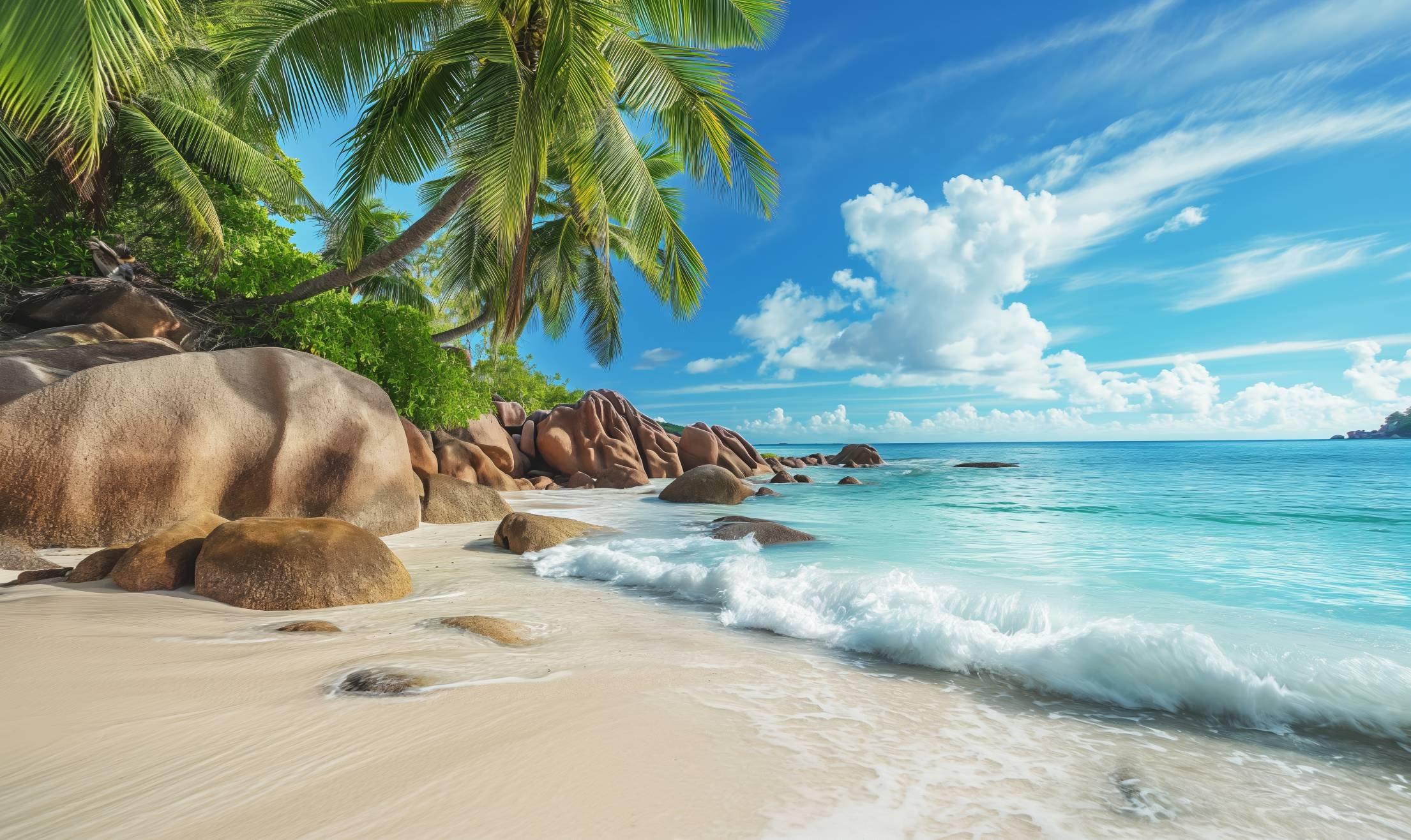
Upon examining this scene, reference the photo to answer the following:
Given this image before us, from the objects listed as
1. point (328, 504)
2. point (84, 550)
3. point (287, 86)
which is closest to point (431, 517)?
point (328, 504)

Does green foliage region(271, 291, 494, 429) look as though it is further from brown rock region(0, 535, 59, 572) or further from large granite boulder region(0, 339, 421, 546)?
brown rock region(0, 535, 59, 572)

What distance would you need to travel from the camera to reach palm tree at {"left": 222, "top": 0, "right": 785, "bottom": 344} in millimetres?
8312

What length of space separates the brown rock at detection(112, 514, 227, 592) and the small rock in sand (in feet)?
8.49

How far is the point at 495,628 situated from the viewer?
3857 mm

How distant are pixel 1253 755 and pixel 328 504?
27.0 feet

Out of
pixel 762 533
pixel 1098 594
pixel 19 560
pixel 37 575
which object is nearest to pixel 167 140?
pixel 19 560

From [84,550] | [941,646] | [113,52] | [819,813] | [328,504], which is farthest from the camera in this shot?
[328,504]

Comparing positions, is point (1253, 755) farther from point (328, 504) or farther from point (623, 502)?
point (623, 502)

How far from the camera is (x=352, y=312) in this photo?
12.0 m

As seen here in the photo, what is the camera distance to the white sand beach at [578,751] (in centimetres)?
187

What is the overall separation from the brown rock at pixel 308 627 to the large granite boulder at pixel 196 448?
378 cm

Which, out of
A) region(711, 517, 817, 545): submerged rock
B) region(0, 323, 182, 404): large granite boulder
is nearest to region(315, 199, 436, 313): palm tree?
region(0, 323, 182, 404): large granite boulder

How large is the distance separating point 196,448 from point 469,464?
9.52 metres

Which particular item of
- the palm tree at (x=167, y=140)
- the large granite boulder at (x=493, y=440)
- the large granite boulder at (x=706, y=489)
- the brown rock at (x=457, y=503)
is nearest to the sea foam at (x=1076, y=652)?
the brown rock at (x=457, y=503)
